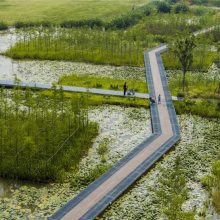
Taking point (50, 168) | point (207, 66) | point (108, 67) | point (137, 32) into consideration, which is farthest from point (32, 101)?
point (137, 32)

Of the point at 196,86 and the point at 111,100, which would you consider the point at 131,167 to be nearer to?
the point at 111,100

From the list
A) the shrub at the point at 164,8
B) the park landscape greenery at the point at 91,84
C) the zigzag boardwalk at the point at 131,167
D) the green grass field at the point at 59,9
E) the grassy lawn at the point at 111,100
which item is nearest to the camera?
the zigzag boardwalk at the point at 131,167

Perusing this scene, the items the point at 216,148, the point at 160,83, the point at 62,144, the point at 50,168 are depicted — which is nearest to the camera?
the point at 50,168

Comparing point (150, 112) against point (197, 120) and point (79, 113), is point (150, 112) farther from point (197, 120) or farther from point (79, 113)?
point (79, 113)

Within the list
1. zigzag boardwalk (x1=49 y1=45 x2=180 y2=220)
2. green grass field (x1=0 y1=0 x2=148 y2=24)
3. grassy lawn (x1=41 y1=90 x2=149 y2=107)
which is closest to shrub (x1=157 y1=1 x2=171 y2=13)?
green grass field (x1=0 y1=0 x2=148 y2=24)

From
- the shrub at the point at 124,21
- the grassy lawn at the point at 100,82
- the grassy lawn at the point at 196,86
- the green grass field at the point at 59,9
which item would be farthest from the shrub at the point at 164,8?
the grassy lawn at the point at 100,82

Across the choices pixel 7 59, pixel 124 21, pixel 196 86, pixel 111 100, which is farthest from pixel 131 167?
pixel 124 21

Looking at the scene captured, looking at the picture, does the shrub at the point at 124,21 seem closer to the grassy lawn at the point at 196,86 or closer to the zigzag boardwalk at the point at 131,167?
the grassy lawn at the point at 196,86
